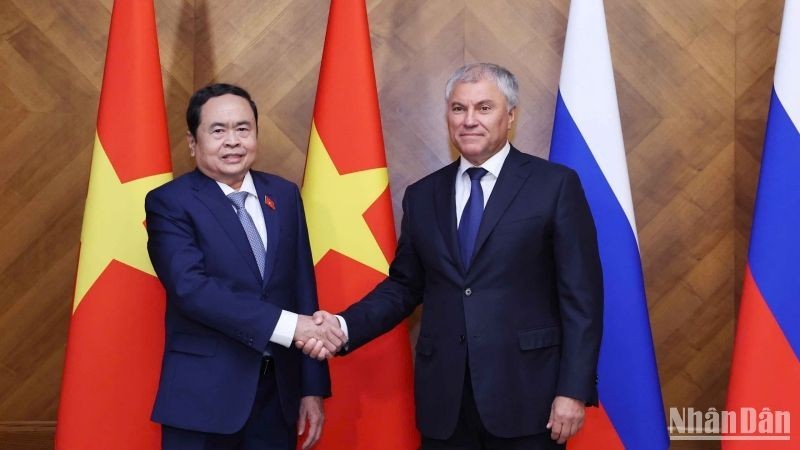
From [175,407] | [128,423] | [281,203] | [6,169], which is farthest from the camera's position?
[6,169]

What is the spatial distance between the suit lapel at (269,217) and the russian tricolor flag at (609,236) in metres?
1.09

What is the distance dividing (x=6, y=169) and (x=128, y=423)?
128 cm

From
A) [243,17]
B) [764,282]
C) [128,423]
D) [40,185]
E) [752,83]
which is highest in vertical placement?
[243,17]

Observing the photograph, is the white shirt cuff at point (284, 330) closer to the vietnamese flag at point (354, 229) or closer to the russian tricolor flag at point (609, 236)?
the vietnamese flag at point (354, 229)

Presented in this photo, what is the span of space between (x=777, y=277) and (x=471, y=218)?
1209 millimetres

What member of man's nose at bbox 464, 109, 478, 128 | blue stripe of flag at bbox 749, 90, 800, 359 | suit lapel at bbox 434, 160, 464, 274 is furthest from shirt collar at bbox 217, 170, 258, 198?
blue stripe of flag at bbox 749, 90, 800, 359

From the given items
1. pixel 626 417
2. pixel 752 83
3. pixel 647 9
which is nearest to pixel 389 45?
pixel 647 9

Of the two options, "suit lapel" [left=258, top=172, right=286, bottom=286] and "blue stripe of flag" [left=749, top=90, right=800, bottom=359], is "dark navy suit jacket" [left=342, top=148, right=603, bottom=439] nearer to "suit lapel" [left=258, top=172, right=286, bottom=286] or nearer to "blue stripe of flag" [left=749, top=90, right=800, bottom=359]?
"suit lapel" [left=258, top=172, right=286, bottom=286]

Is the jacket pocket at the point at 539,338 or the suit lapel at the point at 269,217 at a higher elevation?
the suit lapel at the point at 269,217

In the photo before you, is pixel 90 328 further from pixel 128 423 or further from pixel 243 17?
pixel 243 17

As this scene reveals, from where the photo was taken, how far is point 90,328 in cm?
248

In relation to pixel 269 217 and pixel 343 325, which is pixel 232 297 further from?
pixel 343 325

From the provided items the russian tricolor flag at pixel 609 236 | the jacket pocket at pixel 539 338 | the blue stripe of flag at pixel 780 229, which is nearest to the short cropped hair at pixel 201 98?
the jacket pocket at pixel 539 338

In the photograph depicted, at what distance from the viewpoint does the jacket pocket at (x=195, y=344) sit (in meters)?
1.89
